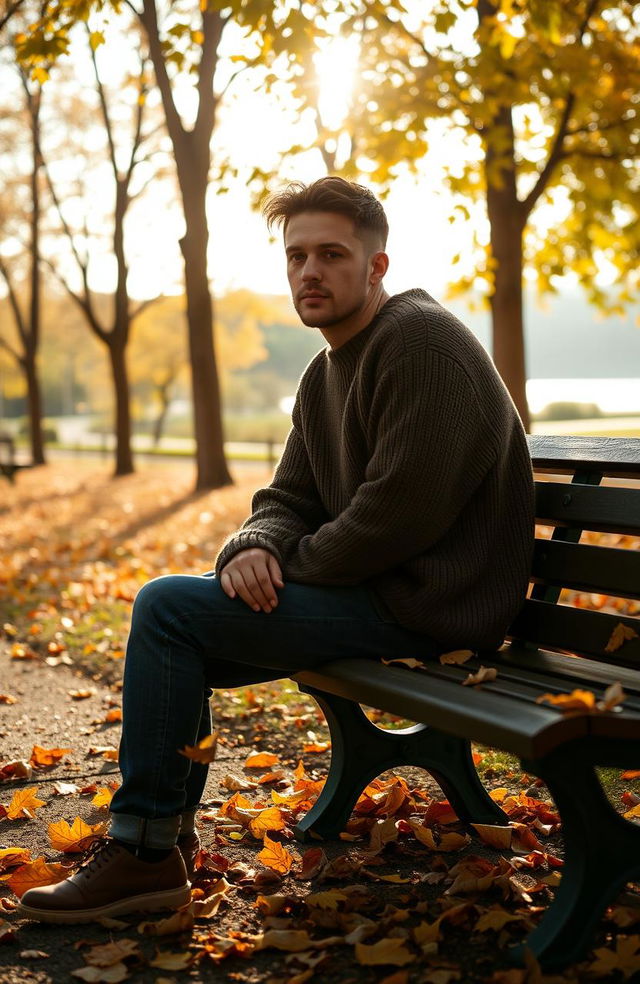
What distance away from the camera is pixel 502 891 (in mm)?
2828

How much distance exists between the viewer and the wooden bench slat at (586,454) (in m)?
3.20

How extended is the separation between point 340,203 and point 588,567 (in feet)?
4.07

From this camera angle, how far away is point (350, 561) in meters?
2.95

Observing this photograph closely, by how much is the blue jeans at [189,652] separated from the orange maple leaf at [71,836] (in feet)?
1.31

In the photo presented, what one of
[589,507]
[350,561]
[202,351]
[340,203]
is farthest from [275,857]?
[202,351]

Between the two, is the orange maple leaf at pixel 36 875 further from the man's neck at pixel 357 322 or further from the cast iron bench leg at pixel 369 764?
the man's neck at pixel 357 322

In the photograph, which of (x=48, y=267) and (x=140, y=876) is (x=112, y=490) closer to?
(x=48, y=267)

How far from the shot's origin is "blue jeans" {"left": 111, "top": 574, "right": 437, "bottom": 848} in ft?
8.95

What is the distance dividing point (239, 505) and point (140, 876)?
1057 cm

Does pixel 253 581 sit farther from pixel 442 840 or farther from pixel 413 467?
pixel 442 840

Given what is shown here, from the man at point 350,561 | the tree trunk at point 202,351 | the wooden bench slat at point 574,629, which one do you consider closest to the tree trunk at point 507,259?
the tree trunk at point 202,351

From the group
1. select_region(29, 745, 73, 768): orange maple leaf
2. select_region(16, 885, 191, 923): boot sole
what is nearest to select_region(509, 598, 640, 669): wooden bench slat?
select_region(16, 885, 191, 923): boot sole

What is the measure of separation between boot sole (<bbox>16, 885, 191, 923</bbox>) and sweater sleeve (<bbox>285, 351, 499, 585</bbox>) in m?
0.93

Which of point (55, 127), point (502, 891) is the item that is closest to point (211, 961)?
point (502, 891)
